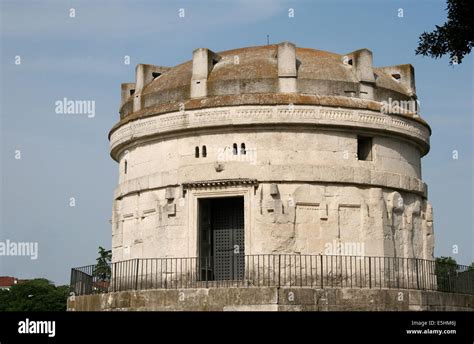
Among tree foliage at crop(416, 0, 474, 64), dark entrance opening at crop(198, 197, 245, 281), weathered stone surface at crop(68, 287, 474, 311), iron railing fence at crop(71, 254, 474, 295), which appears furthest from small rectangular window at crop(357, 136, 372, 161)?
tree foliage at crop(416, 0, 474, 64)

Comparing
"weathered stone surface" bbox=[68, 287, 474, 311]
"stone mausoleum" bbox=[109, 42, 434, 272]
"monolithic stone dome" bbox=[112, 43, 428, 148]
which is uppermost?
"monolithic stone dome" bbox=[112, 43, 428, 148]

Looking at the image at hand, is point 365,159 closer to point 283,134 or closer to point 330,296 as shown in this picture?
point 283,134

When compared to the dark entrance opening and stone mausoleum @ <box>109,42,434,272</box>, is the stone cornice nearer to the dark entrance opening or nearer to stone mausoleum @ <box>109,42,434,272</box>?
stone mausoleum @ <box>109,42,434,272</box>

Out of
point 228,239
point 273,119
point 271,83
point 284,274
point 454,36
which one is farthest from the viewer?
point 228,239

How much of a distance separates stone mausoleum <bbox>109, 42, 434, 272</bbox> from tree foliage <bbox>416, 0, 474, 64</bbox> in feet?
20.3

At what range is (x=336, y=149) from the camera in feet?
67.1

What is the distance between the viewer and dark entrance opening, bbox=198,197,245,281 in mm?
20594

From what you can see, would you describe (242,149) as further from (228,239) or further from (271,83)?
(228,239)

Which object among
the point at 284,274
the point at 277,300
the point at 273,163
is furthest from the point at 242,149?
the point at 277,300

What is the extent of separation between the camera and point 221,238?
21.3 meters

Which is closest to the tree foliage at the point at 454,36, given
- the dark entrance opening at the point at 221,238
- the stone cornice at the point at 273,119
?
the stone cornice at the point at 273,119

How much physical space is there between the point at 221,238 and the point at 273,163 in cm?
290

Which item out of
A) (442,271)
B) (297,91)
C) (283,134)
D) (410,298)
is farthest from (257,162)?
(442,271)

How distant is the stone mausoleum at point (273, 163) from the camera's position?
19.8m
